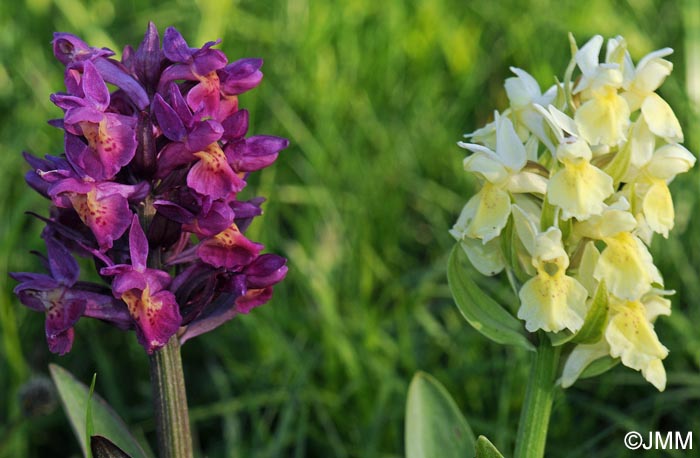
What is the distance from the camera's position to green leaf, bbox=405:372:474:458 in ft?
4.51

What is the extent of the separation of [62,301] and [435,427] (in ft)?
1.85

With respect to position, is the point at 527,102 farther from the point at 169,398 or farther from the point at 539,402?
the point at 169,398

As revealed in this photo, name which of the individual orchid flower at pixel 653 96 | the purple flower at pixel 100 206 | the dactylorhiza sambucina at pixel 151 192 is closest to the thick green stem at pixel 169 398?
the dactylorhiza sambucina at pixel 151 192

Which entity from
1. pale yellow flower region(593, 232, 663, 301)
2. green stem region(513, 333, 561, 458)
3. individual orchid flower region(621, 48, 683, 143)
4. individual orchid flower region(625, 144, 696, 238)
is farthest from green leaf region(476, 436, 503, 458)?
individual orchid flower region(621, 48, 683, 143)

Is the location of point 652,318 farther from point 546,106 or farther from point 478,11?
point 478,11

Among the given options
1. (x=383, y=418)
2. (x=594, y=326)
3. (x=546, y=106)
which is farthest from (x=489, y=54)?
(x=594, y=326)

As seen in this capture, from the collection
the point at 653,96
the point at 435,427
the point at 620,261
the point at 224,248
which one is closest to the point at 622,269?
the point at 620,261

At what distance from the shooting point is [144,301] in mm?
1123

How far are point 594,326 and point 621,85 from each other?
33 centimetres

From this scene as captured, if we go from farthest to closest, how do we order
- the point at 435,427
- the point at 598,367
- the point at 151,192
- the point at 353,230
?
1. the point at 353,230
2. the point at 435,427
3. the point at 598,367
4. the point at 151,192

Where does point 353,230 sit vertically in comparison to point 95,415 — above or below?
below

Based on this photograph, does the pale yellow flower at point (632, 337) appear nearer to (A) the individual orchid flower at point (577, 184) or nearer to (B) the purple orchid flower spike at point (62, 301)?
(A) the individual orchid flower at point (577, 184)

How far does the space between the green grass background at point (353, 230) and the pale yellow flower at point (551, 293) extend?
14.4 inches

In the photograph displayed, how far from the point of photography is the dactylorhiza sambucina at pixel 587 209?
1187 millimetres
